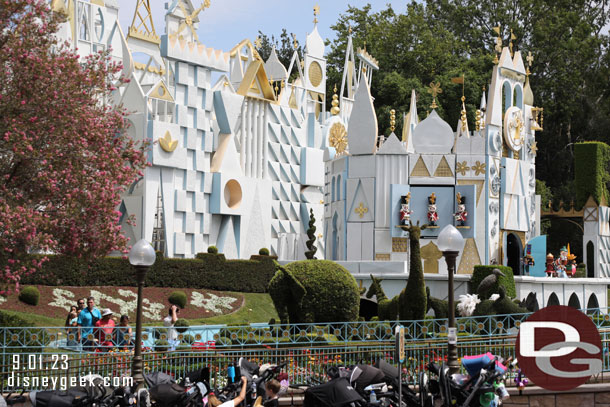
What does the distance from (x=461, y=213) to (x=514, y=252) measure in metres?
5.38

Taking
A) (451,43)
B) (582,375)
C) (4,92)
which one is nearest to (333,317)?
(582,375)

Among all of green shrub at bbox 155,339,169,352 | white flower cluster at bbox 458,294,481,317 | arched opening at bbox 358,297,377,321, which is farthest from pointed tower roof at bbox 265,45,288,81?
green shrub at bbox 155,339,169,352

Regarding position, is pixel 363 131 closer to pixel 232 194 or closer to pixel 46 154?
pixel 232 194

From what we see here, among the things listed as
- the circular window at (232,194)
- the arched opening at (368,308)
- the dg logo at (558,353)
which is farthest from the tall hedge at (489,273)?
the dg logo at (558,353)

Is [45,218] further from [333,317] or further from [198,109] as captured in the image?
[198,109]

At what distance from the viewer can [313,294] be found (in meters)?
23.7

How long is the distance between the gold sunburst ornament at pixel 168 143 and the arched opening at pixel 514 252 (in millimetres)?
14758

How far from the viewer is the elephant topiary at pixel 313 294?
77.9 ft

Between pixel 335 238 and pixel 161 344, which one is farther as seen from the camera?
pixel 335 238

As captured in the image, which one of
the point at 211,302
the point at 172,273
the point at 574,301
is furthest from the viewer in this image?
the point at 574,301

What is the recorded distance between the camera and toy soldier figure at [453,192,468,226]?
115 feet

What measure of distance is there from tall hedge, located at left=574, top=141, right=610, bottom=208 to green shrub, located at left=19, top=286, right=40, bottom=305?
98.6ft

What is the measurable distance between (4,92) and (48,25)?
192 cm

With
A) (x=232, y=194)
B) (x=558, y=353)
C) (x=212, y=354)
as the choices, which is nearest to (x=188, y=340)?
(x=212, y=354)
